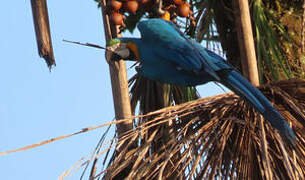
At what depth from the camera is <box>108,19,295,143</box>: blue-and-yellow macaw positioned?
2260 mm

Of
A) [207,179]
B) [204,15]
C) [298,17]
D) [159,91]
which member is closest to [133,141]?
[207,179]

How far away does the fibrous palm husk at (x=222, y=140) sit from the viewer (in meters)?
2.37

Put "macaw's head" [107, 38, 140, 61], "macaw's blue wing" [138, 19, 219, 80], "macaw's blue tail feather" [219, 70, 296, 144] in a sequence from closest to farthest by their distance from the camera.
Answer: "macaw's blue tail feather" [219, 70, 296, 144]
"macaw's blue wing" [138, 19, 219, 80]
"macaw's head" [107, 38, 140, 61]

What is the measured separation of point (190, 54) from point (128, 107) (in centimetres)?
41

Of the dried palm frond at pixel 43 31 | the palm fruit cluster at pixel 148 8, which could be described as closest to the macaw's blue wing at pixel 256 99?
the palm fruit cluster at pixel 148 8

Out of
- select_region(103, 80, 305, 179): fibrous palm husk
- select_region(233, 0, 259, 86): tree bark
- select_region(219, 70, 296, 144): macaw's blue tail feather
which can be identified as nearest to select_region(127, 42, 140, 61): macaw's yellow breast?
select_region(103, 80, 305, 179): fibrous palm husk

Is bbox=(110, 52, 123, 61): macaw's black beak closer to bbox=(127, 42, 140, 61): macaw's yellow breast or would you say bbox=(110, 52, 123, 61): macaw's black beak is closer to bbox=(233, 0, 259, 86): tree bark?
bbox=(127, 42, 140, 61): macaw's yellow breast

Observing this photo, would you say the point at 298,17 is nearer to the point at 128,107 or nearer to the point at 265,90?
the point at 265,90

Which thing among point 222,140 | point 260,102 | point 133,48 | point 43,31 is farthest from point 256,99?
point 43,31

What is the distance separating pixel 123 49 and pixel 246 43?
0.75 m

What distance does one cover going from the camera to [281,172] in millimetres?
2449

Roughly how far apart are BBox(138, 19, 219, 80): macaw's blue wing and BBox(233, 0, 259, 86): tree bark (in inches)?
18.3

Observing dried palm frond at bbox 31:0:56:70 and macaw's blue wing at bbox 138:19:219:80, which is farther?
dried palm frond at bbox 31:0:56:70

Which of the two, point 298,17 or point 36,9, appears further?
point 298,17
